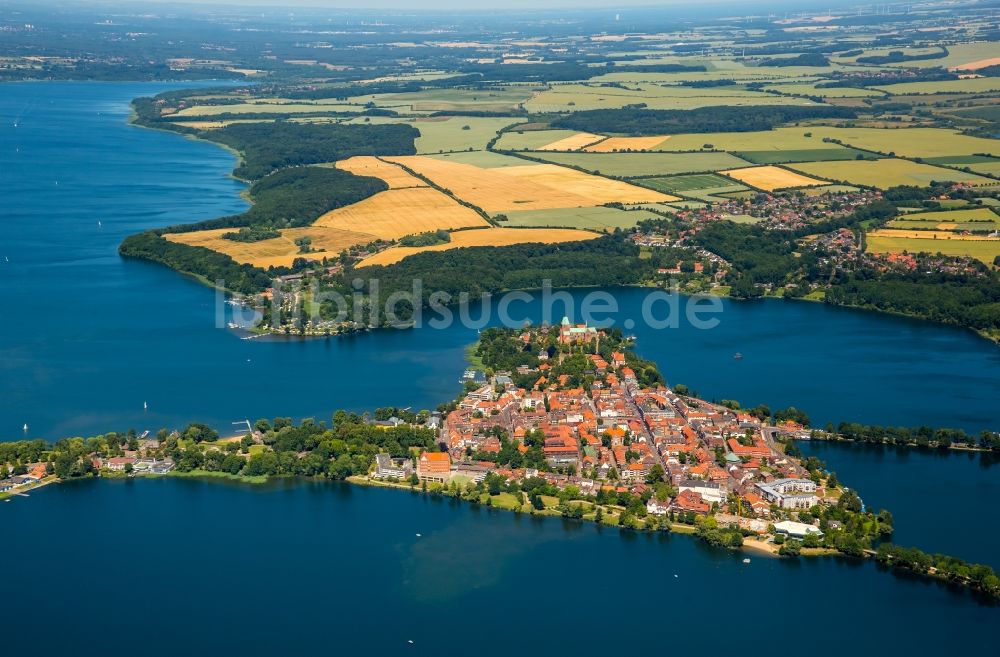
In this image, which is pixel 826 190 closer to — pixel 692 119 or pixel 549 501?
pixel 692 119

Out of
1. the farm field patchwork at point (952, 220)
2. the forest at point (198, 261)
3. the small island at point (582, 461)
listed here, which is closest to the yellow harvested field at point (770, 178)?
the farm field patchwork at point (952, 220)

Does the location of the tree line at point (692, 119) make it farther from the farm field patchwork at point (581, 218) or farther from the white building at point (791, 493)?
the white building at point (791, 493)

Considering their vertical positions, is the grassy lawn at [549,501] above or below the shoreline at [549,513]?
above

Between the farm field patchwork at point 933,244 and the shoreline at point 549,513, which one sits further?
the farm field patchwork at point 933,244

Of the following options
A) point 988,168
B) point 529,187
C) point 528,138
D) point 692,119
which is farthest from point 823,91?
point 529,187

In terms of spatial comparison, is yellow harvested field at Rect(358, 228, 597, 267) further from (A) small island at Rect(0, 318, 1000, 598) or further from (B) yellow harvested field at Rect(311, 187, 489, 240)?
(A) small island at Rect(0, 318, 1000, 598)

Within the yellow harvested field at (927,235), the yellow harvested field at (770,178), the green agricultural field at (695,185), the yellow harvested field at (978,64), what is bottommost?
the yellow harvested field at (927,235)
